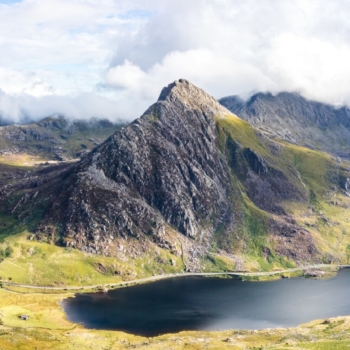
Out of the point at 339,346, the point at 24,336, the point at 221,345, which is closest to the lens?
the point at 339,346

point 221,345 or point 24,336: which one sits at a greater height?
point 24,336

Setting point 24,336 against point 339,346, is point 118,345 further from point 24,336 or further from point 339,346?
point 339,346

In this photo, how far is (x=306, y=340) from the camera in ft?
603

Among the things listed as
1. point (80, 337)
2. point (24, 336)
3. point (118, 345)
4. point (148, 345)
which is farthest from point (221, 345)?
point (24, 336)

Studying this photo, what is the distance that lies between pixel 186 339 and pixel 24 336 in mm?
67159

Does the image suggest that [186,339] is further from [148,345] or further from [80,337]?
[80,337]

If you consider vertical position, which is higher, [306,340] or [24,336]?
[24,336]

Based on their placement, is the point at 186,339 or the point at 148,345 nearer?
the point at 148,345

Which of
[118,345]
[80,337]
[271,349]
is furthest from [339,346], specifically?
[80,337]

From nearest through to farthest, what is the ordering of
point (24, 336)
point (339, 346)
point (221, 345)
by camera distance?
point (339, 346) → point (24, 336) → point (221, 345)

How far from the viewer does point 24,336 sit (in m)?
174

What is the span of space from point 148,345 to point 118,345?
1316cm

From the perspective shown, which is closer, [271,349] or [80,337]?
[271,349]

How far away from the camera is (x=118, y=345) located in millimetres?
187750
